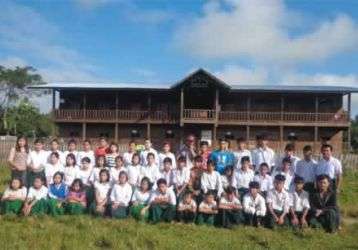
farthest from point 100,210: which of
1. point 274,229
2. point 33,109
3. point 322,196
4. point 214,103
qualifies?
point 33,109

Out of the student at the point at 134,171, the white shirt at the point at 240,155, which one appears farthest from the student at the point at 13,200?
the white shirt at the point at 240,155

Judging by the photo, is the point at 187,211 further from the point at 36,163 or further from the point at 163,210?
the point at 36,163

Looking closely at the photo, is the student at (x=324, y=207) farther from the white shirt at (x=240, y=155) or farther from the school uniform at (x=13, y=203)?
the school uniform at (x=13, y=203)

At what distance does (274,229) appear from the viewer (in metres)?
9.81

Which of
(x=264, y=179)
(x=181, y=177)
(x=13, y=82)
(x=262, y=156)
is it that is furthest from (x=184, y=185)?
(x=13, y=82)

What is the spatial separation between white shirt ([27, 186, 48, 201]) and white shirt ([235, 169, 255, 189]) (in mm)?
3735

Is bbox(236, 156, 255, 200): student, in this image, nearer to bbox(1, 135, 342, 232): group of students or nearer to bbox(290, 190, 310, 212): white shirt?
bbox(1, 135, 342, 232): group of students

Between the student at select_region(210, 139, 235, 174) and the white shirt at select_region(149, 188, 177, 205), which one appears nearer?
the white shirt at select_region(149, 188, 177, 205)

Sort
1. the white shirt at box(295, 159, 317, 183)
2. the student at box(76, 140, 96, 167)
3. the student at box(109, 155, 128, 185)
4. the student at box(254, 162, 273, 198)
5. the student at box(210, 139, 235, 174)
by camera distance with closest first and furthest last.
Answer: the student at box(254, 162, 273, 198) < the white shirt at box(295, 159, 317, 183) < the student at box(109, 155, 128, 185) < the student at box(210, 139, 235, 174) < the student at box(76, 140, 96, 167)

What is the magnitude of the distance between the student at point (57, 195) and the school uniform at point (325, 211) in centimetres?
470

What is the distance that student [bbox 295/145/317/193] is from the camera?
10.6 m

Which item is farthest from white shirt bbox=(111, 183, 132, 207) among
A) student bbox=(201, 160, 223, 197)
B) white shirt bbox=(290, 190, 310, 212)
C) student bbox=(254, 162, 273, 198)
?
white shirt bbox=(290, 190, 310, 212)

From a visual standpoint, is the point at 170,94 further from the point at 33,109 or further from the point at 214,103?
the point at 33,109

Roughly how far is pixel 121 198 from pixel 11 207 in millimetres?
2040
